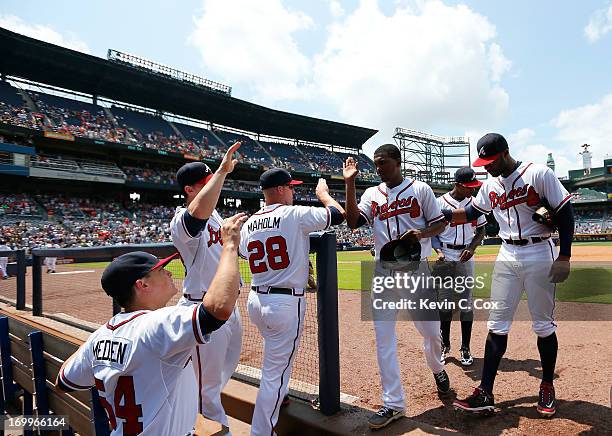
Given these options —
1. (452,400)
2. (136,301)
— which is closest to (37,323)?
(136,301)

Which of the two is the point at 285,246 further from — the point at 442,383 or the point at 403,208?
the point at 442,383

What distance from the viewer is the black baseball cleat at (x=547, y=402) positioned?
266 centimetres

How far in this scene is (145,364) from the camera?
5.05 feet

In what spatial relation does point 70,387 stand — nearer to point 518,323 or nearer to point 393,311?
point 393,311

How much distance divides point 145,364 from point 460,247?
13.1 feet

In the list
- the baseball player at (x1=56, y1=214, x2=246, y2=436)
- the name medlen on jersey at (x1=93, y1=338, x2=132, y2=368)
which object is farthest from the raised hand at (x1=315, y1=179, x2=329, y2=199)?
the name medlen on jersey at (x1=93, y1=338, x2=132, y2=368)

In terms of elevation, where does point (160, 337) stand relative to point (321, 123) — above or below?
below

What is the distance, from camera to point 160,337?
151 cm

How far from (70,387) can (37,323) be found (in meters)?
3.83

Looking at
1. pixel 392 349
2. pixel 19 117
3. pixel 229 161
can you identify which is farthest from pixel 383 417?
pixel 19 117

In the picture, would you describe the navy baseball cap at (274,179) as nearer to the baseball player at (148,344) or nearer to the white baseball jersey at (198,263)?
the white baseball jersey at (198,263)

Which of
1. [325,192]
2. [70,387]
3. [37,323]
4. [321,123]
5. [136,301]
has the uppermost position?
[321,123]

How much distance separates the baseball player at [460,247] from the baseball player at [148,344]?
11.0 ft

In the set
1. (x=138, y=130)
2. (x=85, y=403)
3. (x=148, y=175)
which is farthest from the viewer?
(x=138, y=130)
